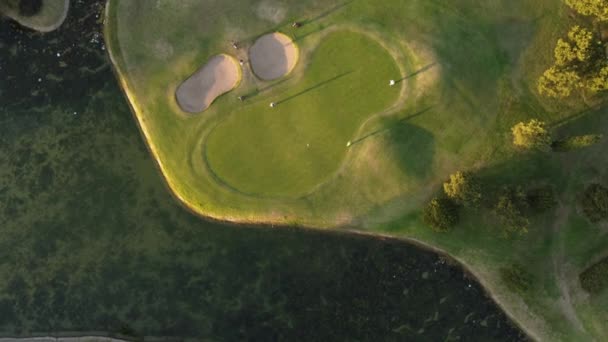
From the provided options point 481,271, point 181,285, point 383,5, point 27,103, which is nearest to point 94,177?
point 27,103

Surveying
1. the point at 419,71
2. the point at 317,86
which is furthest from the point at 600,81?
the point at 317,86

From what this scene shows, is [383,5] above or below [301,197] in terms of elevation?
above

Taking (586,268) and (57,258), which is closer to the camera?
(586,268)

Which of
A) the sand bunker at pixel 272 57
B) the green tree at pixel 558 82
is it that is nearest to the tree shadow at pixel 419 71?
the green tree at pixel 558 82

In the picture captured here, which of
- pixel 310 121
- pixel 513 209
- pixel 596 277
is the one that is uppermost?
pixel 310 121

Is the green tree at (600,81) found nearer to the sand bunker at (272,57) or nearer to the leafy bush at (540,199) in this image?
the leafy bush at (540,199)

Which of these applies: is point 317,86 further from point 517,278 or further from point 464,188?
point 517,278

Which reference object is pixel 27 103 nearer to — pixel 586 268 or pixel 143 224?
pixel 143 224
